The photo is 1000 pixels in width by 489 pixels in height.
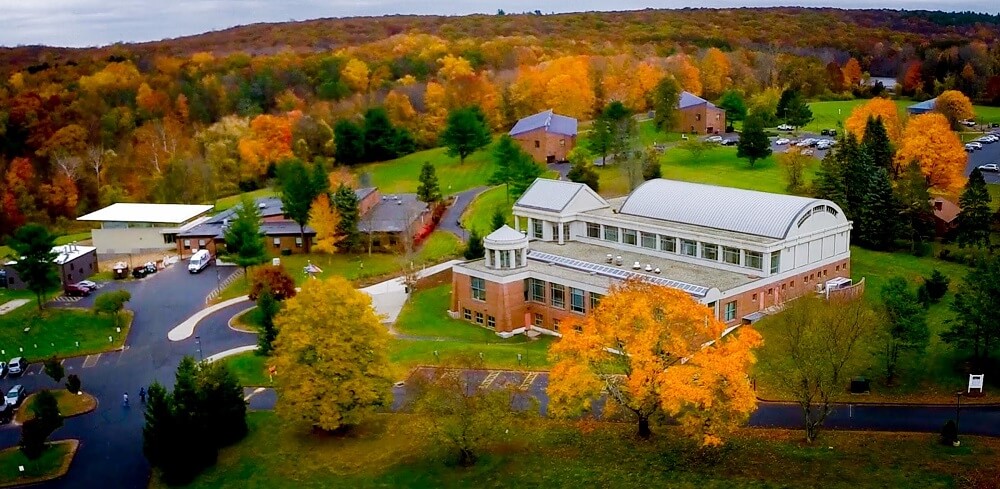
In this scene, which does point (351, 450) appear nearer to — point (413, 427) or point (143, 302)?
point (413, 427)

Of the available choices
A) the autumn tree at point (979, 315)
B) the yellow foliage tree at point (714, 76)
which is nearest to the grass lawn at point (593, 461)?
the autumn tree at point (979, 315)

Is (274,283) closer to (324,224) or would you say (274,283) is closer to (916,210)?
(324,224)

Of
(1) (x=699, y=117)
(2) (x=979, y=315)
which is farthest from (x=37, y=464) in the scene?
(1) (x=699, y=117)

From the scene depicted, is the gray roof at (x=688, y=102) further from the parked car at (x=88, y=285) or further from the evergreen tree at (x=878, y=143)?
the parked car at (x=88, y=285)

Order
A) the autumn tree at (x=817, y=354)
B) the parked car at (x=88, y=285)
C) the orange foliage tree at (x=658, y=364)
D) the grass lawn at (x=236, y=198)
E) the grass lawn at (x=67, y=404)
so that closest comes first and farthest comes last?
the orange foliage tree at (x=658, y=364), the autumn tree at (x=817, y=354), the grass lawn at (x=67, y=404), the parked car at (x=88, y=285), the grass lawn at (x=236, y=198)

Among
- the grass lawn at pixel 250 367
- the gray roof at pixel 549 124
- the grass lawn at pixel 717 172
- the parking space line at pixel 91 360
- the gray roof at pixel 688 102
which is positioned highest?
the gray roof at pixel 688 102

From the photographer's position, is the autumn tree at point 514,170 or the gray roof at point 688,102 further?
the gray roof at point 688,102

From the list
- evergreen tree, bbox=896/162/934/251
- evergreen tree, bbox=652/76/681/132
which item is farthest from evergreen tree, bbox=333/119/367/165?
evergreen tree, bbox=896/162/934/251
